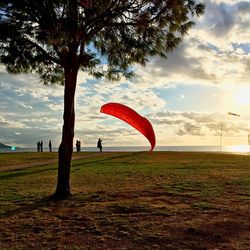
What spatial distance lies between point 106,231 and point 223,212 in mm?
3577

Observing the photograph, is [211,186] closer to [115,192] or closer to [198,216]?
[115,192]

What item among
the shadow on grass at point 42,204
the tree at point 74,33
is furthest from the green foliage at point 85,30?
the shadow on grass at point 42,204

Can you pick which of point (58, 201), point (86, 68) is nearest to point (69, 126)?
point (58, 201)

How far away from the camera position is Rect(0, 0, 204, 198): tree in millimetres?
12703

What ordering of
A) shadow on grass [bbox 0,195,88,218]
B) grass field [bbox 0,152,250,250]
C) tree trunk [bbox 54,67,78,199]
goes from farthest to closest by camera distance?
tree trunk [bbox 54,67,78,199], shadow on grass [bbox 0,195,88,218], grass field [bbox 0,152,250,250]

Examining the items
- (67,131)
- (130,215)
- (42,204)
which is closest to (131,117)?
(67,131)

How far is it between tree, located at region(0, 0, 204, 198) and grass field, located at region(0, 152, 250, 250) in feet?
6.89

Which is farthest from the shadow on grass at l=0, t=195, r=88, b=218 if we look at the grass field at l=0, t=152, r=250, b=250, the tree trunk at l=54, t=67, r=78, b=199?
the tree trunk at l=54, t=67, r=78, b=199

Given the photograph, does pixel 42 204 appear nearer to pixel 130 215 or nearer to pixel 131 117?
pixel 130 215

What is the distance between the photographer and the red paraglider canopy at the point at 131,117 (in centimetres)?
1335

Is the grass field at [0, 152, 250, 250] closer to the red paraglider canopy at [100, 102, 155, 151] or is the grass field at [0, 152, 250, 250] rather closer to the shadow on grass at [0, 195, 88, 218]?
the shadow on grass at [0, 195, 88, 218]

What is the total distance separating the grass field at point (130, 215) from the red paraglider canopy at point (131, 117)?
2.24m

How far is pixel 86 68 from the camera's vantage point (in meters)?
17.4

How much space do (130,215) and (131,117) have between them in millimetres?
3915
